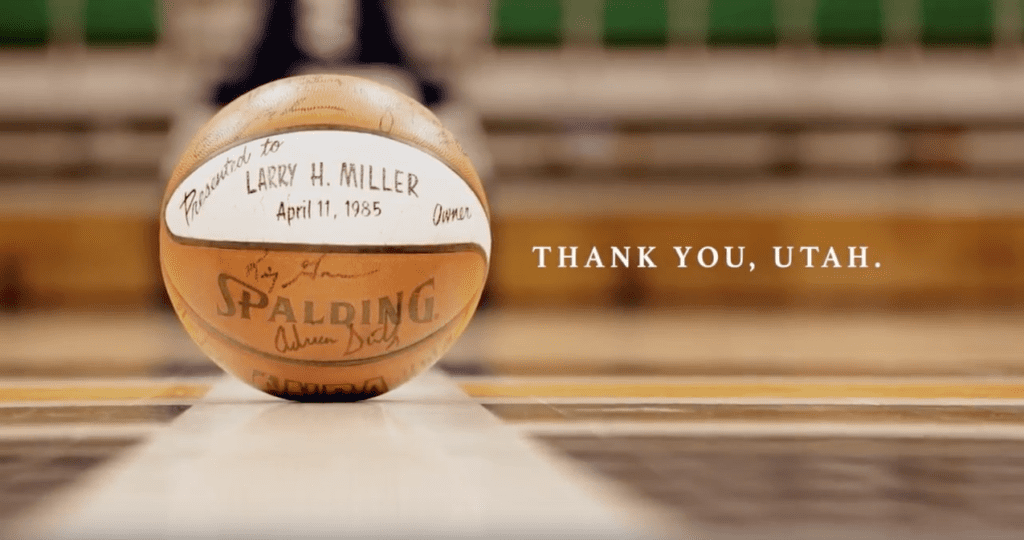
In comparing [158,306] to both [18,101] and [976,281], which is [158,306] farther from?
[976,281]

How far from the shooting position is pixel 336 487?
1466 mm

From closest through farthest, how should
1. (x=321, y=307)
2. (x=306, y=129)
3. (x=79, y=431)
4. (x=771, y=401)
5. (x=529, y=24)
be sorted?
(x=79, y=431) < (x=321, y=307) < (x=306, y=129) < (x=771, y=401) < (x=529, y=24)

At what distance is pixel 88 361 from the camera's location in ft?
11.4

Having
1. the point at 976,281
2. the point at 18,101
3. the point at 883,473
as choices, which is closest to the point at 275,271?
the point at 883,473

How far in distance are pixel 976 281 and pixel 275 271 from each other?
521cm

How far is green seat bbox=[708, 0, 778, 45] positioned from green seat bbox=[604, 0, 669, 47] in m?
0.33

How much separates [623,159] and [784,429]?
17.2ft

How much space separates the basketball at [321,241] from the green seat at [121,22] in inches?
210

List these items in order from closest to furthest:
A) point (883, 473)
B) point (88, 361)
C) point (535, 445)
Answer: point (883, 473) → point (535, 445) → point (88, 361)

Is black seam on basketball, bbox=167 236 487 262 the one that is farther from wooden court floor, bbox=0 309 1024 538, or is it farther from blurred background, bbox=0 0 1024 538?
blurred background, bbox=0 0 1024 538

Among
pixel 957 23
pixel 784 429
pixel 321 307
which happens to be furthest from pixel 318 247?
pixel 957 23
